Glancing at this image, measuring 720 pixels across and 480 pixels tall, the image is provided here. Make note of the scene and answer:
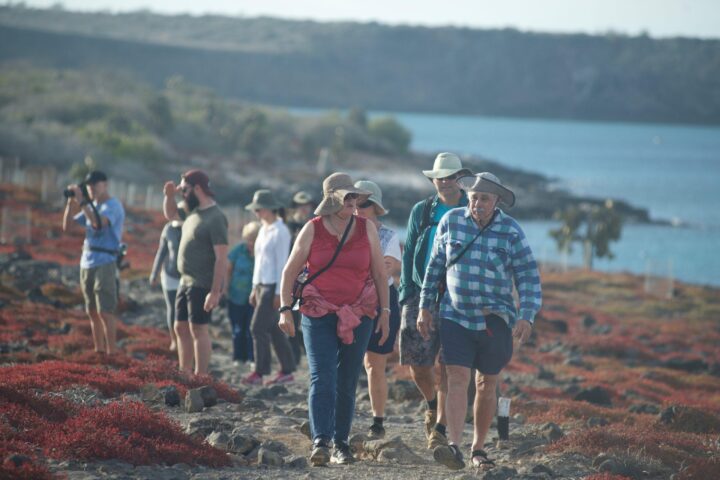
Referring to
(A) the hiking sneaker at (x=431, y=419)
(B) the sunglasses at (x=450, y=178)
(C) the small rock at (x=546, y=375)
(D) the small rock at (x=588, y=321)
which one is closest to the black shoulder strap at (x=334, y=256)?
(B) the sunglasses at (x=450, y=178)

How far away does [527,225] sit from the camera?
79875mm

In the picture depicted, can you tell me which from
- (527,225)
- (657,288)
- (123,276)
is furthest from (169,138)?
(123,276)

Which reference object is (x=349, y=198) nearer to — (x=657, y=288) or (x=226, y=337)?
(x=226, y=337)

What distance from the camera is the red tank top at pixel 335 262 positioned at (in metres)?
8.59

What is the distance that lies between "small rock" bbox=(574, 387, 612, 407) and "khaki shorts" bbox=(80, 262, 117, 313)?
6.44 m

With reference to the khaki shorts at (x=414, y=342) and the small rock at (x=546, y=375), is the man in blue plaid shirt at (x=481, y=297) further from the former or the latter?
the small rock at (x=546, y=375)

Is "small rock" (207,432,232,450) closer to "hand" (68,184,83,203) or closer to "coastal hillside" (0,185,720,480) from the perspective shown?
"coastal hillside" (0,185,720,480)

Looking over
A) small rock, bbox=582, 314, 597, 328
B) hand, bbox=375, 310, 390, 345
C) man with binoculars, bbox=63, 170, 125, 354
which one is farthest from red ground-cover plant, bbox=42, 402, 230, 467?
small rock, bbox=582, 314, 597, 328

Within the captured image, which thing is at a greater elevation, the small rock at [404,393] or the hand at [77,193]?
the hand at [77,193]

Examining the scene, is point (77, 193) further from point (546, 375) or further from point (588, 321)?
point (588, 321)

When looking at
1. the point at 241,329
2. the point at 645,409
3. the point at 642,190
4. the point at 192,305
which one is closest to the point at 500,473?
the point at 192,305

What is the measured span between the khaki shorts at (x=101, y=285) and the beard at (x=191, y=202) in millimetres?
1613

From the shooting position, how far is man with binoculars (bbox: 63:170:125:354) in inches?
487

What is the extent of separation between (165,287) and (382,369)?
3.76m
